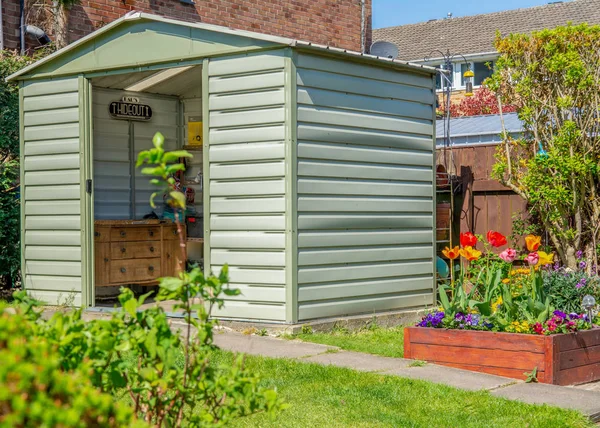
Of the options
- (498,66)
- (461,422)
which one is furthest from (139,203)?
(461,422)

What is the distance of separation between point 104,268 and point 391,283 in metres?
3.63

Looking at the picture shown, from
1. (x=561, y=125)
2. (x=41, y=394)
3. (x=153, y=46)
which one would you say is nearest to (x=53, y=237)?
(x=153, y=46)

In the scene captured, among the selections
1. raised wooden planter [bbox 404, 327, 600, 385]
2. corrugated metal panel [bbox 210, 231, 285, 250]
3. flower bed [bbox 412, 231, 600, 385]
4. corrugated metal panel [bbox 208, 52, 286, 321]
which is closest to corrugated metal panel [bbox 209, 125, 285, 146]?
corrugated metal panel [bbox 208, 52, 286, 321]

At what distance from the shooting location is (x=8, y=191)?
11797 mm

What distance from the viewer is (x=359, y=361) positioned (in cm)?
718

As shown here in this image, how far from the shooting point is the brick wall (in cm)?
1358

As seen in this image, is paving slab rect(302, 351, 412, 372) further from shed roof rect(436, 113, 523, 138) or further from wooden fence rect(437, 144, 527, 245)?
shed roof rect(436, 113, 523, 138)

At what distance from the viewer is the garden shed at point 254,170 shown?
878 centimetres

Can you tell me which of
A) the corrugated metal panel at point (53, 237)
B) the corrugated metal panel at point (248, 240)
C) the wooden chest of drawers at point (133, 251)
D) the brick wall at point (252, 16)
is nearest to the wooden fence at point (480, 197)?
the wooden chest of drawers at point (133, 251)

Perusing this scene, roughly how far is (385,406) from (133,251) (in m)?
6.41

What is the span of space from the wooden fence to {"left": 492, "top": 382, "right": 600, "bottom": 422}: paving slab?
5.60 meters

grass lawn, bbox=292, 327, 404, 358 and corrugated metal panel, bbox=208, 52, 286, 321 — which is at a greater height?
corrugated metal panel, bbox=208, 52, 286, 321

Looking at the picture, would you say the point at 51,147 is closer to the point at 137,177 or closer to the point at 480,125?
the point at 137,177

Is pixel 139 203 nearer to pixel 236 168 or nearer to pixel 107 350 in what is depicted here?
pixel 236 168
